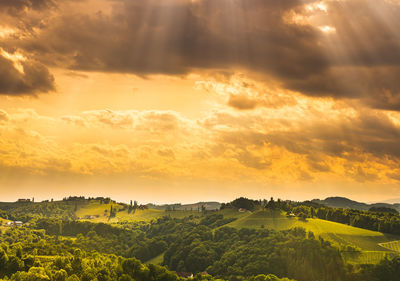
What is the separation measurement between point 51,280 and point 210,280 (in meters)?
70.4

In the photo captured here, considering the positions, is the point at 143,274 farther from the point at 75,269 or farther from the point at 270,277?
the point at 270,277

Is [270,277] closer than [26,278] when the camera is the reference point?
No

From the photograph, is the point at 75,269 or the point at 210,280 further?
the point at 210,280

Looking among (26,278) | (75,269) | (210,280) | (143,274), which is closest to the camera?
(26,278)

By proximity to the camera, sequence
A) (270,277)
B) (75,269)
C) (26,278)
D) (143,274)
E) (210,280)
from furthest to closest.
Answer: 1. (270,277)
2. (210,280)
3. (143,274)
4. (75,269)
5. (26,278)

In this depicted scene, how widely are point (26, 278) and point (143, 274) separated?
1957 inches

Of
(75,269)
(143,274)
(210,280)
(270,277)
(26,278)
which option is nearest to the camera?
(26,278)

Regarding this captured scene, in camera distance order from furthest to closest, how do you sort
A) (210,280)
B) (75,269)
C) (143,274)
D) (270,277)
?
1. (270,277)
2. (210,280)
3. (143,274)
4. (75,269)

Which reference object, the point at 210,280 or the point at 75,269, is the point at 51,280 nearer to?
the point at 75,269

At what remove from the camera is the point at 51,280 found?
411 feet

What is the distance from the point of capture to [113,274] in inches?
5984

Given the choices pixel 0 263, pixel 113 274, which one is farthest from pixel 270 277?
pixel 0 263

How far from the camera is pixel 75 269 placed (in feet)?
488

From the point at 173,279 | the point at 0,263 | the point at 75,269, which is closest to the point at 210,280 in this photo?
the point at 173,279
